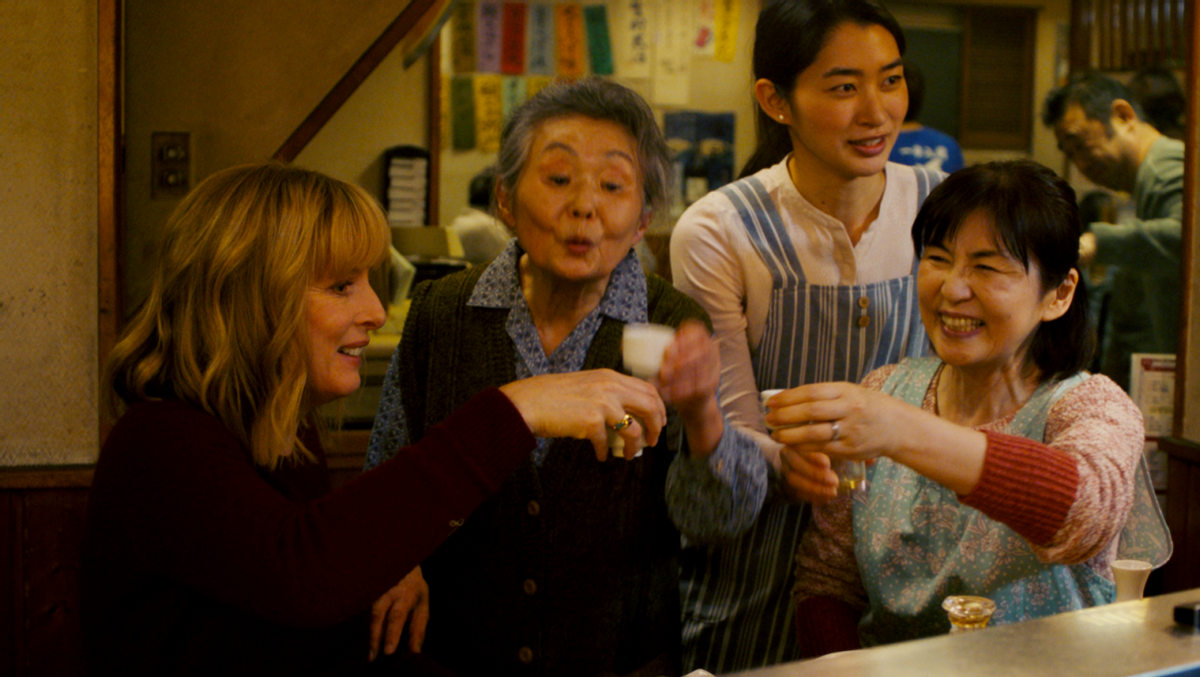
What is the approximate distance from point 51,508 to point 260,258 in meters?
1.33

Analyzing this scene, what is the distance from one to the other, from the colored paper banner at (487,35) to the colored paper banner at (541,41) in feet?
0.67

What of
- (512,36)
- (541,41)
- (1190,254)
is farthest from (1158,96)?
(512,36)

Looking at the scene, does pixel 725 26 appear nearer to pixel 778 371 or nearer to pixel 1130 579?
pixel 778 371

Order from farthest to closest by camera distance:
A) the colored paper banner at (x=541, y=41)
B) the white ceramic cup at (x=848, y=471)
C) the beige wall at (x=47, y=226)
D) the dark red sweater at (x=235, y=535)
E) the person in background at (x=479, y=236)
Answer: the colored paper banner at (x=541, y=41) → the person in background at (x=479, y=236) → the beige wall at (x=47, y=226) → the white ceramic cup at (x=848, y=471) → the dark red sweater at (x=235, y=535)

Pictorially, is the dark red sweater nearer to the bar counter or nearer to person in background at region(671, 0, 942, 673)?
the bar counter

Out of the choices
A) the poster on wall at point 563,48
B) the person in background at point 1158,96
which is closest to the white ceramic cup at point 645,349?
the person in background at point 1158,96

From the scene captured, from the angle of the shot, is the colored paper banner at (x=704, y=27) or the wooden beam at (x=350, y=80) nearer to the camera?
the wooden beam at (x=350, y=80)

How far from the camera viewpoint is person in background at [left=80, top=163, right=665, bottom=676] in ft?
3.71

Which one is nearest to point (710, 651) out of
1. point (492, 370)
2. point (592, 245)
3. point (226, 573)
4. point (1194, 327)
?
point (492, 370)

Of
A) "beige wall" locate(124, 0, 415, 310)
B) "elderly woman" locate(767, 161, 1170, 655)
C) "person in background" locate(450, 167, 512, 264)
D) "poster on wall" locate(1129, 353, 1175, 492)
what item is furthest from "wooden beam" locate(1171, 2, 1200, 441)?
"person in background" locate(450, 167, 512, 264)

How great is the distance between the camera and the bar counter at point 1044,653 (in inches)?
33.4

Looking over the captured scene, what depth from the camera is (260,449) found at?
1.31m

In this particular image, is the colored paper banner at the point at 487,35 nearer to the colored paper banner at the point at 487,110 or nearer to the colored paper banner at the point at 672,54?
the colored paper banner at the point at 487,110

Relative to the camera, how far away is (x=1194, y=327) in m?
2.62
